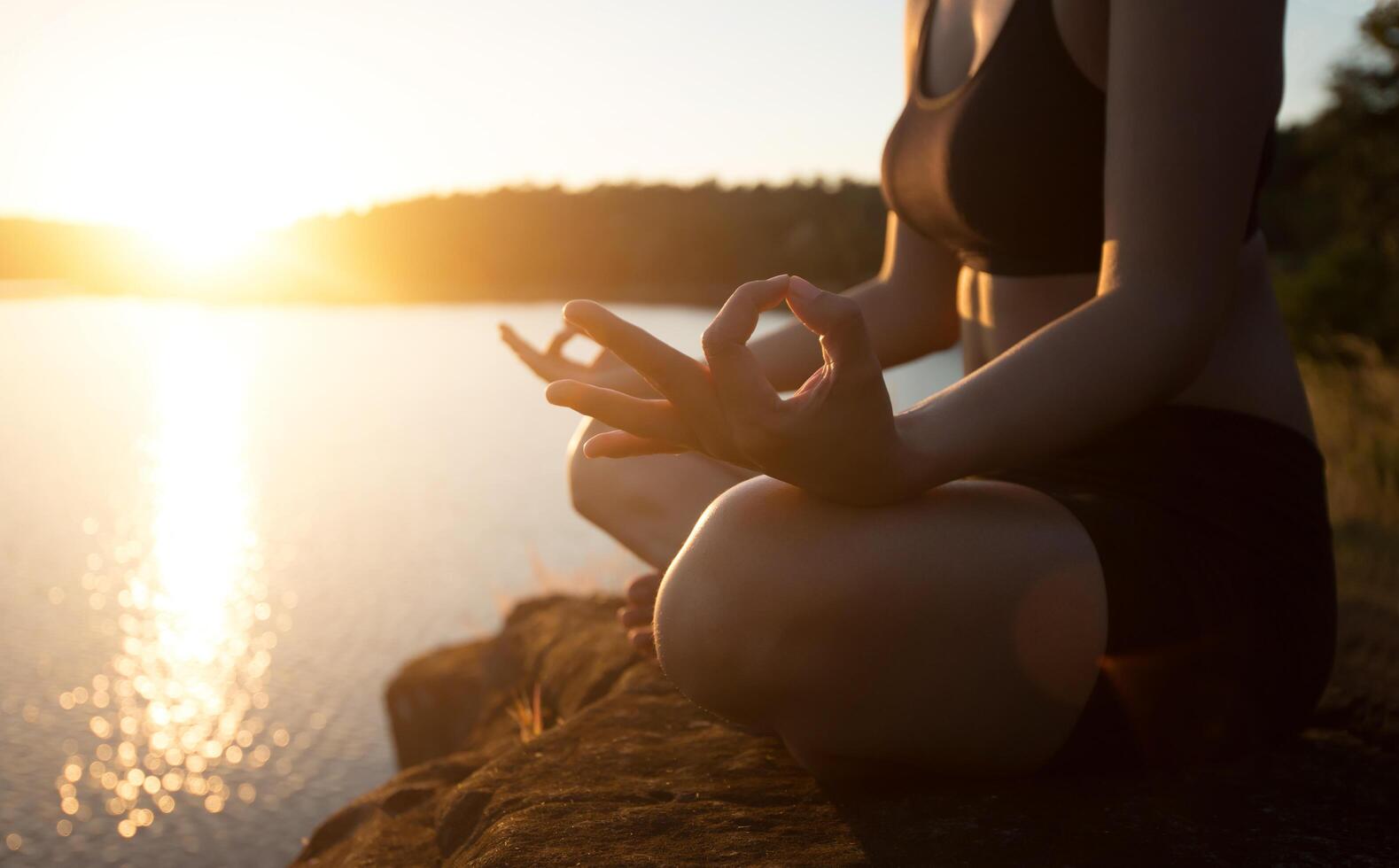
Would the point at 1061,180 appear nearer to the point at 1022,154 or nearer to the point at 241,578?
the point at 1022,154

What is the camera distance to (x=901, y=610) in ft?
3.36

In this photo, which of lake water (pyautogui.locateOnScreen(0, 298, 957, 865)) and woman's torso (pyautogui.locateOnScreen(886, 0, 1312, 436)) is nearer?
woman's torso (pyautogui.locateOnScreen(886, 0, 1312, 436))

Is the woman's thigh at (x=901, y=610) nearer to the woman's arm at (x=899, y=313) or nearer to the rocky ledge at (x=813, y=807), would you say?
the rocky ledge at (x=813, y=807)

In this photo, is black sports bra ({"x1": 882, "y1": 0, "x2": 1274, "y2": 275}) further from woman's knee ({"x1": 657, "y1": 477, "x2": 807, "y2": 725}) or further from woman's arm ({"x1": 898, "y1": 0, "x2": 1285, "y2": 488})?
woman's knee ({"x1": 657, "y1": 477, "x2": 807, "y2": 725})

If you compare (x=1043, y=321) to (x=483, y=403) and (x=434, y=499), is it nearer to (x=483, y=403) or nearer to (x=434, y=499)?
(x=434, y=499)

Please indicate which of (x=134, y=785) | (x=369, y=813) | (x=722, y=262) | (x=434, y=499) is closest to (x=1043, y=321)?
(x=369, y=813)

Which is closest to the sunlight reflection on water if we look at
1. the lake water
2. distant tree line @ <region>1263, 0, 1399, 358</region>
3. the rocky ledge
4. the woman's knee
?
the lake water

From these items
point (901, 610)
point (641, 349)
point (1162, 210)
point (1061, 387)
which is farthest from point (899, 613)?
point (1162, 210)

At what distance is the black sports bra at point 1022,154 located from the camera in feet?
4.29

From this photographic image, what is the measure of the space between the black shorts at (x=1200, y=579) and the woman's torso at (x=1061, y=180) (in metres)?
0.07

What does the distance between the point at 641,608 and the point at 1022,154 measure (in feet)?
2.82

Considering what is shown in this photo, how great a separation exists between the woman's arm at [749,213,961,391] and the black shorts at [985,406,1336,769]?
565mm

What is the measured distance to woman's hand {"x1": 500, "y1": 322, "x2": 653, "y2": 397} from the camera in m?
1.79

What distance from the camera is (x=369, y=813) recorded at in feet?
6.17
